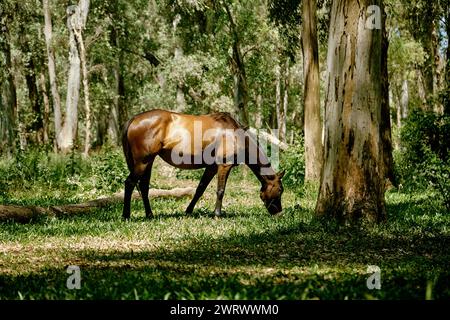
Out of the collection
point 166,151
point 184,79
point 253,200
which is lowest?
point 253,200

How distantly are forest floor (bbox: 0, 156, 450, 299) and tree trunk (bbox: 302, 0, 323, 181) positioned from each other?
5655 mm

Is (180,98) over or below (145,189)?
over

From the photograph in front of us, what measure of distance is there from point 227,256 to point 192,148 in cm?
482

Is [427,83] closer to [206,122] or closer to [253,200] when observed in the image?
[253,200]

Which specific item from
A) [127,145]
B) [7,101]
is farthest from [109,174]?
[7,101]

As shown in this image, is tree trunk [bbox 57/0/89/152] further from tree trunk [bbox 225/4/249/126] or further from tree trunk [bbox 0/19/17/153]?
tree trunk [bbox 225/4/249/126]

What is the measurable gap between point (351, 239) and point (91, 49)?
31159 mm

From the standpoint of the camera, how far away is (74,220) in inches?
420

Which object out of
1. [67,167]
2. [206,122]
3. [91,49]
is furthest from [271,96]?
[206,122]

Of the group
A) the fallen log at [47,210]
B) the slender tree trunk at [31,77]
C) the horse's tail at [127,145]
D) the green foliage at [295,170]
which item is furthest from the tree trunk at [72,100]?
the horse's tail at [127,145]

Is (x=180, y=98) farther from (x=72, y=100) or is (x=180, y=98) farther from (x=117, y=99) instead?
(x=117, y=99)

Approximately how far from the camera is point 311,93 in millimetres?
17500

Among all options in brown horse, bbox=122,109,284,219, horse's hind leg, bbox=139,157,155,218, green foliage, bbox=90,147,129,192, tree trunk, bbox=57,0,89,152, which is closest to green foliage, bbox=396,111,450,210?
brown horse, bbox=122,109,284,219
